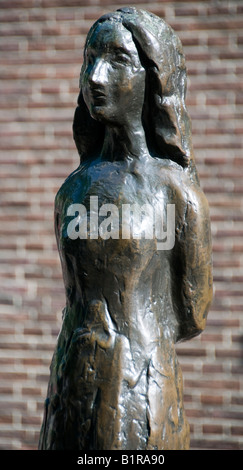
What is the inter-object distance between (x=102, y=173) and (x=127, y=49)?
426 mm

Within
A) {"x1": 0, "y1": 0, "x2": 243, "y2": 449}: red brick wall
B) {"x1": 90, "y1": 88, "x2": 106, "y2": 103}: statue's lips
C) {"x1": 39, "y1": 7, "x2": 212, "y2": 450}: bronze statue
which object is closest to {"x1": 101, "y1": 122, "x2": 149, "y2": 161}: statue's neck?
{"x1": 39, "y1": 7, "x2": 212, "y2": 450}: bronze statue

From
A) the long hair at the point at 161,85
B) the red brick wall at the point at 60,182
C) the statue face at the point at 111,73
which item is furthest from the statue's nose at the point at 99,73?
the red brick wall at the point at 60,182

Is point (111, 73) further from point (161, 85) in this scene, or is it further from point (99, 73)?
point (161, 85)

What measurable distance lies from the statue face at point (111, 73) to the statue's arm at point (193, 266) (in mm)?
397

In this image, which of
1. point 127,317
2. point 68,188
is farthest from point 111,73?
point 127,317

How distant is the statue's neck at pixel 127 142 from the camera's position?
2.55 meters

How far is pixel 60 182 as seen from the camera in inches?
189

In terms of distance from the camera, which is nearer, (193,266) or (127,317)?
(127,317)

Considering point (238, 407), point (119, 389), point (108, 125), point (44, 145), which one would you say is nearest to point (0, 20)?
point (44, 145)

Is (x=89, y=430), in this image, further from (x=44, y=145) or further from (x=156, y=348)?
(x=44, y=145)

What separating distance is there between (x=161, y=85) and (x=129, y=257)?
1.95ft

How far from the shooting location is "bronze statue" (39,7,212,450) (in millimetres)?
2377
